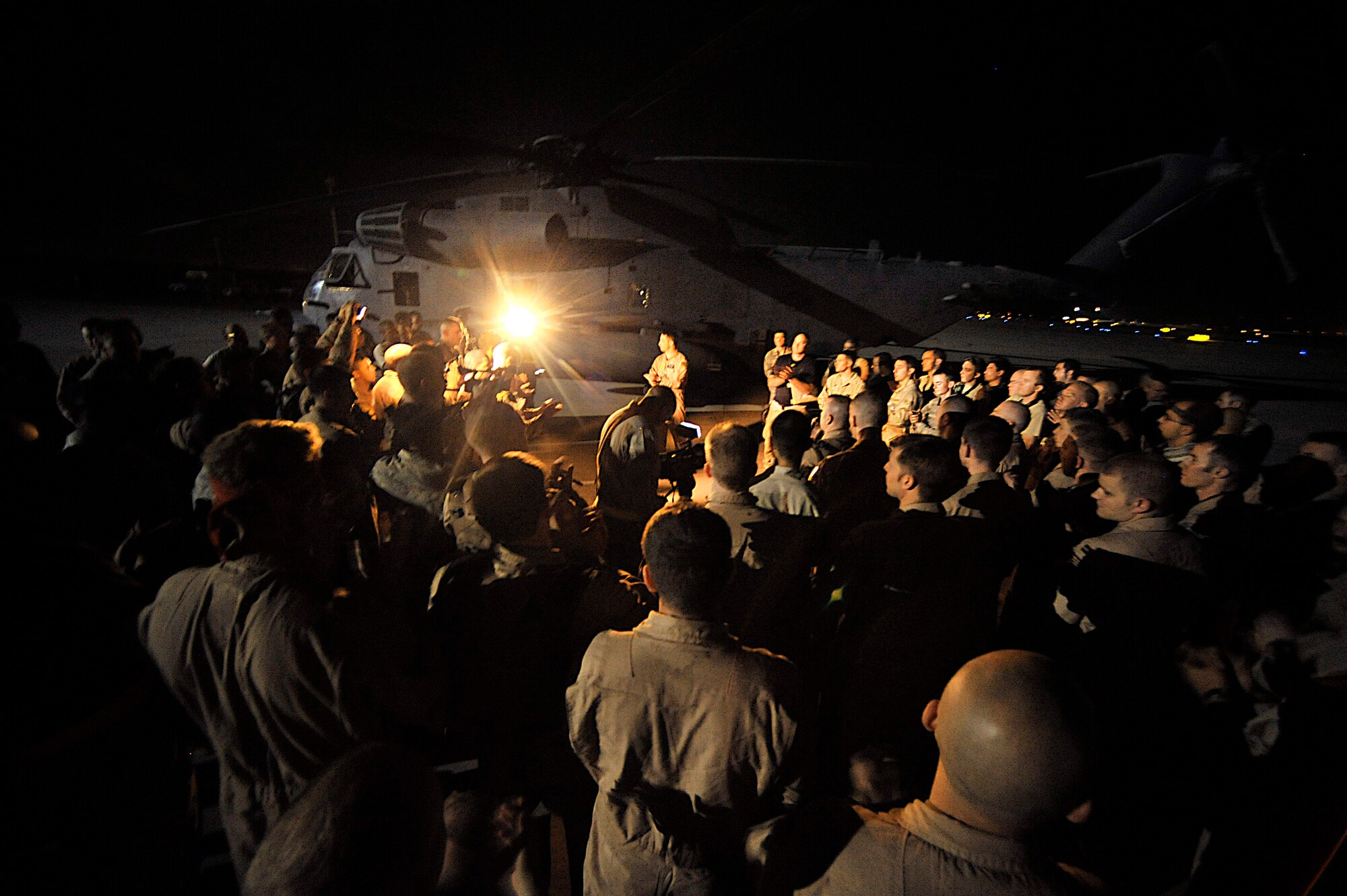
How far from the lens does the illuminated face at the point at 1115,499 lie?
9.51 feet

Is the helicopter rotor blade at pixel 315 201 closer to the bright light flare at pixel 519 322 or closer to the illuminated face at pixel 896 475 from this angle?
the bright light flare at pixel 519 322

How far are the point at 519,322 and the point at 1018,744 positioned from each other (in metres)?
12.7

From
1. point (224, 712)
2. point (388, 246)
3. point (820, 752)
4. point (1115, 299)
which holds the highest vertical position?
point (388, 246)

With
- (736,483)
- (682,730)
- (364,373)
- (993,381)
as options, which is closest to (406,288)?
(364,373)

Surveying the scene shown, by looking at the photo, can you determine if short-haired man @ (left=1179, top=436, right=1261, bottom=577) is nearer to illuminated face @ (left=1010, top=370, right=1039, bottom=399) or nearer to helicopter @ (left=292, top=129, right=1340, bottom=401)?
illuminated face @ (left=1010, top=370, right=1039, bottom=399)

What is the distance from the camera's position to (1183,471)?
3.64 meters

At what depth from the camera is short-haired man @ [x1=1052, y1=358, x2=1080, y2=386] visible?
6.64m

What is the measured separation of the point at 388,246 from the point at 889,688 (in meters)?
13.6

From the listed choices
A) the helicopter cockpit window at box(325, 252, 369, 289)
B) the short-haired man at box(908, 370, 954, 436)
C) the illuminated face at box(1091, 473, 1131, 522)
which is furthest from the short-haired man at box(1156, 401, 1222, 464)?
the helicopter cockpit window at box(325, 252, 369, 289)

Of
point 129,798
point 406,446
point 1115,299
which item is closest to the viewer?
point 129,798

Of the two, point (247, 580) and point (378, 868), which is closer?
point (378, 868)

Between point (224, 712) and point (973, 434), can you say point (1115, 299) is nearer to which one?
point (973, 434)

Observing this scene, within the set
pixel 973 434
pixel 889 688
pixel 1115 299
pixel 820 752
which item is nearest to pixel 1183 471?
pixel 973 434

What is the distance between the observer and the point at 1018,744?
1105mm
